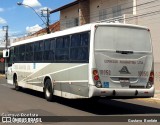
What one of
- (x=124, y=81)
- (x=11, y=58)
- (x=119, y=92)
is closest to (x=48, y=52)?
(x=124, y=81)

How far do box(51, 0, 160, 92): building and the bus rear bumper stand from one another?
12250mm

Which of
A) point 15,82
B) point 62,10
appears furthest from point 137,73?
point 62,10

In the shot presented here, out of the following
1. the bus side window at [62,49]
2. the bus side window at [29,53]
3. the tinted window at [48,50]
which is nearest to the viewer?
the bus side window at [62,49]

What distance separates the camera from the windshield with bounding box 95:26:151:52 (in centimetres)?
1320

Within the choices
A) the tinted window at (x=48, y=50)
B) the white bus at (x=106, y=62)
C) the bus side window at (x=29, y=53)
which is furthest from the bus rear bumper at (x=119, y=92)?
the bus side window at (x=29, y=53)

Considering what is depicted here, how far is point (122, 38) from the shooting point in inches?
531

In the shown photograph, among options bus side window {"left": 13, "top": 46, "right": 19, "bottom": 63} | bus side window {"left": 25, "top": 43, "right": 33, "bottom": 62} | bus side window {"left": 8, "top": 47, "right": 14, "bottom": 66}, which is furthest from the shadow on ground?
bus side window {"left": 8, "top": 47, "right": 14, "bottom": 66}

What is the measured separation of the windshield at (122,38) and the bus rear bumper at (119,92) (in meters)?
1.47

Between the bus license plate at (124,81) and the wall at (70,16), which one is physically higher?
the wall at (70,16)

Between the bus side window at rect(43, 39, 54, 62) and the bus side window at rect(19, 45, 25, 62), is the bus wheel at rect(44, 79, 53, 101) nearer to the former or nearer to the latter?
the bus side window at rect(43, 39, 54, 62)

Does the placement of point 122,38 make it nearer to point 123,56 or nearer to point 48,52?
point 123,56

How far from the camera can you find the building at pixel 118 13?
26125 mm

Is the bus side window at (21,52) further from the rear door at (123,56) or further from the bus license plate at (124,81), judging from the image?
the bus license plate at (124,81)

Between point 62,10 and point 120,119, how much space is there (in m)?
35.1
